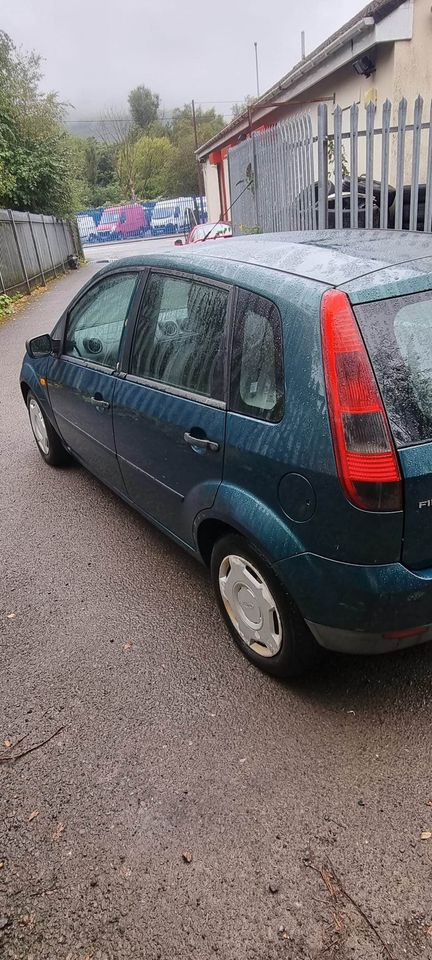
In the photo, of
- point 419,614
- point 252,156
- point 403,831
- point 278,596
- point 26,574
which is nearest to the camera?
point 403,831

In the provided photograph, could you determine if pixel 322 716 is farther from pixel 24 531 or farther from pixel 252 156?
pixel 252 156

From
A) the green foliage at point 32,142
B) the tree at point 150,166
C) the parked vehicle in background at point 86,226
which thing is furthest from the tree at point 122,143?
the green foliage at point 32,142

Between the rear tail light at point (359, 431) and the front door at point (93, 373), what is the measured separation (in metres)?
1.61

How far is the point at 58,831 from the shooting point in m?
1.97

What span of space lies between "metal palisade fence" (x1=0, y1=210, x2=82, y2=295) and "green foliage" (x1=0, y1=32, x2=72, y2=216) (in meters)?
0.89

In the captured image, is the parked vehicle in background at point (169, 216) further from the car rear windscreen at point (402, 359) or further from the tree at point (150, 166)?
the car rear windscreen at point (402, 359)

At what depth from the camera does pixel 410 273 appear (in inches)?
79.8

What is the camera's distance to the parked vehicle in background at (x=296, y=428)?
1.87m

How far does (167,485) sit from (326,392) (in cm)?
Result: 117

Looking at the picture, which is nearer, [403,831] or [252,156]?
[403,831]

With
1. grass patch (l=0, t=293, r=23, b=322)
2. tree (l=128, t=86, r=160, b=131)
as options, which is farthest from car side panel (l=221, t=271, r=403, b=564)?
tree (l=128, t=86, r=160, b=131)

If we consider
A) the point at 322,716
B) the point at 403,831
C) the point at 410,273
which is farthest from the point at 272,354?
the point at 403,831

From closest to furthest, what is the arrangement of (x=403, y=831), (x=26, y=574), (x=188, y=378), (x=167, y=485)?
1. (x=403, y=831)
2. (x=188, y=378)
3. (x=167, y=485)
4. (x=26, y=574)

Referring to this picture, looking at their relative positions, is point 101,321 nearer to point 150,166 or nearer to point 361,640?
point 361,640
